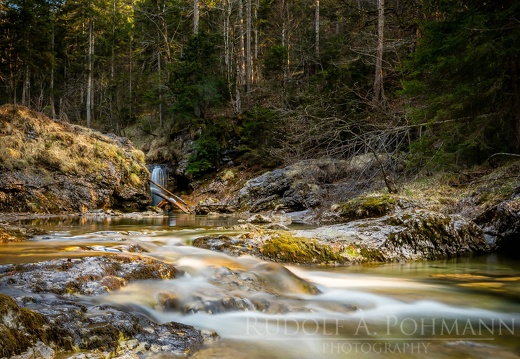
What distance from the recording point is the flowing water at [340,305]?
295cm

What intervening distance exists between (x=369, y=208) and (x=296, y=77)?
1601cm

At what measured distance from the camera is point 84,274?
3682 millimetres

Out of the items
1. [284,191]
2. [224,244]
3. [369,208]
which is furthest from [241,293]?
[284,191]

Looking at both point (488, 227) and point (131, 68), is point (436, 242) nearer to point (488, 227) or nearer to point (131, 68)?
point (488, 227)

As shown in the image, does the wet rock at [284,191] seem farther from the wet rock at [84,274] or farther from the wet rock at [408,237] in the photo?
the wet rock at [84,274]

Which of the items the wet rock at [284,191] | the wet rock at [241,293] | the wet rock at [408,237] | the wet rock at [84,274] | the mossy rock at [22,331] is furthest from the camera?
the wet rock at [284,191]

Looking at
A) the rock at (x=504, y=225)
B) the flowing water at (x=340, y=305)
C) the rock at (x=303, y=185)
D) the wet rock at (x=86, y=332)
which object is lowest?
the flowing water at (x=340, y=305)

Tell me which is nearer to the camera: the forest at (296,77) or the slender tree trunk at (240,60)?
the forest at (296,77)

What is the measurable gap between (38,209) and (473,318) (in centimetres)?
1413

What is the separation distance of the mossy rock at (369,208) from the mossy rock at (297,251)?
2.52 meters

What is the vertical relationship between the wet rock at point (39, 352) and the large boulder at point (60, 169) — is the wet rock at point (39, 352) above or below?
below

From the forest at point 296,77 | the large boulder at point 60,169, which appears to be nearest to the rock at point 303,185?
the forest at point 296,77

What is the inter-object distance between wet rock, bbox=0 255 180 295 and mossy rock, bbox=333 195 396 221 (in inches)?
206

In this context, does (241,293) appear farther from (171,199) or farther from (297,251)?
(171,199)
